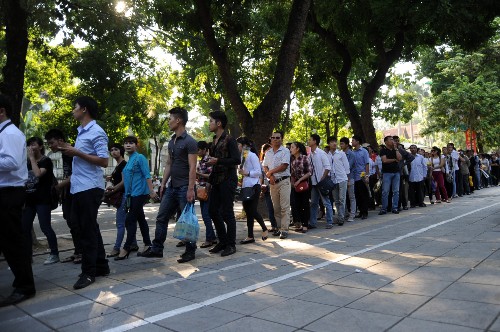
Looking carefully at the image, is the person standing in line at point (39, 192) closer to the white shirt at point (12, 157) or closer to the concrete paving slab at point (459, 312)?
the white shirt at point (12, 157)

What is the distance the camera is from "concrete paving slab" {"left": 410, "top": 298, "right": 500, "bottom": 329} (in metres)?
2.98

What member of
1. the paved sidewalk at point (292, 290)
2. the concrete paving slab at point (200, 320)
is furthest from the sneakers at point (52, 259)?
the concrete paving slab at point (200, 320)

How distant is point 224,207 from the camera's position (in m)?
6.05

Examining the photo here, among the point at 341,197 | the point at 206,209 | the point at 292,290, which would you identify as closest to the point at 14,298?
the point at 292,290

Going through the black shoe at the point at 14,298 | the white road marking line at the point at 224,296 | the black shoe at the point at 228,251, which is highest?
the black shoe at the point at 228,251

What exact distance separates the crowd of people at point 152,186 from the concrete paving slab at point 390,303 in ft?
9.03

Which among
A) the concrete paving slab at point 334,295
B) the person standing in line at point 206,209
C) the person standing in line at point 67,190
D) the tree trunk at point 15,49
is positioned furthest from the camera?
the tree trunk at point 15,49

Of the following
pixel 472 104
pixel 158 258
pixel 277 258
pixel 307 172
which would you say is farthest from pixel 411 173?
pixel 472 104

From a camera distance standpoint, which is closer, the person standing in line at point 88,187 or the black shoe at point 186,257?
the person standing in line at point 88,187

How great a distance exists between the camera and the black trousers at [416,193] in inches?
476

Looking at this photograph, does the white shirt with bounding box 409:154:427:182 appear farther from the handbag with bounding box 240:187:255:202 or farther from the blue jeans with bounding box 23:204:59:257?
the blue jeans with bounding box 23:204:59:257

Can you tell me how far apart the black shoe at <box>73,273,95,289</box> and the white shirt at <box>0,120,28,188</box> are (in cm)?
121

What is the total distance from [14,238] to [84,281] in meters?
0.89

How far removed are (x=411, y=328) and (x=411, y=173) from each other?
32.4 feet
